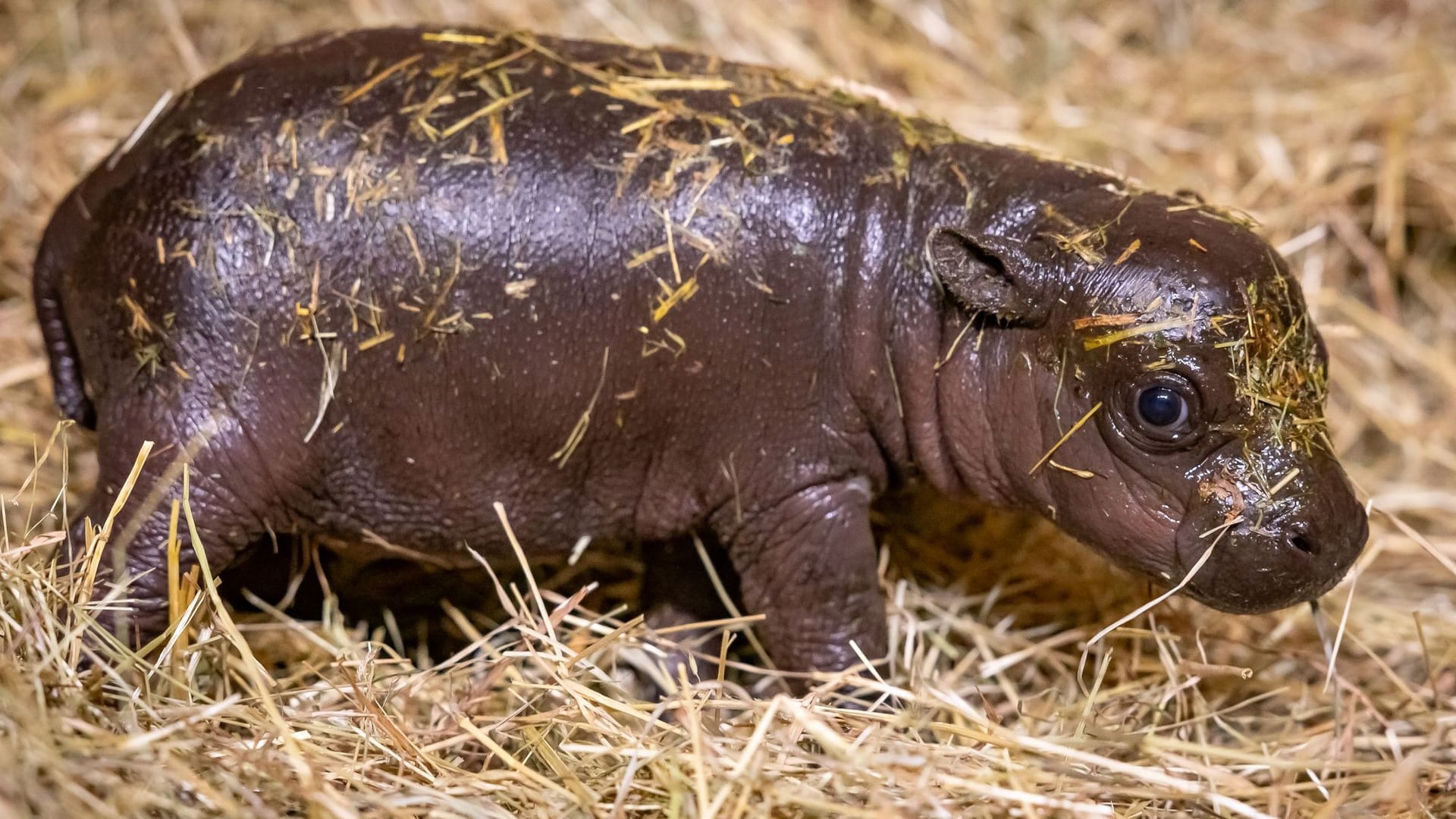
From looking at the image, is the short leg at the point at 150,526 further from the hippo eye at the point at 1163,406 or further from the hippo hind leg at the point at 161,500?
the hippo eye at the point at 1163,406

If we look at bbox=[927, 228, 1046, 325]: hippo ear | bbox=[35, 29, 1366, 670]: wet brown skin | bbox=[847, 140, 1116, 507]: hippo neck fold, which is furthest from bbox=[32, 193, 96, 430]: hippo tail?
bbox=[927, 228, 1046, 325]: hippo ear

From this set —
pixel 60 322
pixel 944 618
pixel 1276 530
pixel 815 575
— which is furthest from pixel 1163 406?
pixel 60 322

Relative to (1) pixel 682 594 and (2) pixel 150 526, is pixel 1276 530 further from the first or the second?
(2) pixel 150 526

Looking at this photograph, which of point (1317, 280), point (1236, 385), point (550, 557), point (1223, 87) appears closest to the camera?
point (1236, 385)

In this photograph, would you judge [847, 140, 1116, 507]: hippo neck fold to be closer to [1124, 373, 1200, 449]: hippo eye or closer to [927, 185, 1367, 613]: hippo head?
[927, 185, 1367, 613]: hippo head

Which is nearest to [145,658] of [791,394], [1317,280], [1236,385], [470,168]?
[470,168]

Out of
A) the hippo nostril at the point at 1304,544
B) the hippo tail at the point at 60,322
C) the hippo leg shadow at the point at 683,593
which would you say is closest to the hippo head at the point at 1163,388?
the hippo nostril at the point at 1304,544

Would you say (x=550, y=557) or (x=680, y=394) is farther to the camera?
(x=550, y=557)

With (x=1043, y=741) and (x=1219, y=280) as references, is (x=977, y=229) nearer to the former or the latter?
(x=1219, y=280)
